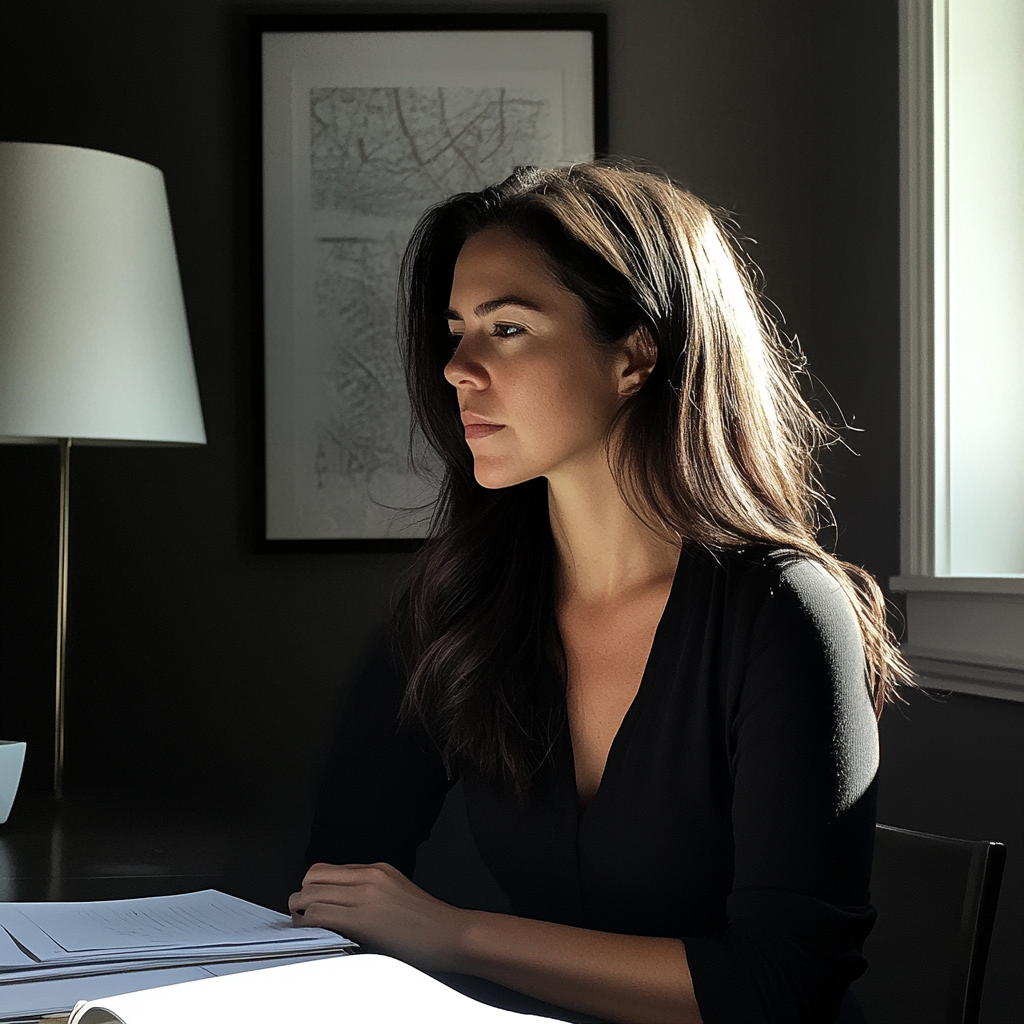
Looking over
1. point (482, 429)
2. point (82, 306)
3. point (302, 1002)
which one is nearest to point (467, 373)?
point (482, 429)

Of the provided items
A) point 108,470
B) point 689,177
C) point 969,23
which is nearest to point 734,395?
point 969,23

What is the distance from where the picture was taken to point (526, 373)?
119 cm

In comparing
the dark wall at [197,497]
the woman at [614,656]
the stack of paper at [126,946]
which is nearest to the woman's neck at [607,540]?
the woman at [614,656]

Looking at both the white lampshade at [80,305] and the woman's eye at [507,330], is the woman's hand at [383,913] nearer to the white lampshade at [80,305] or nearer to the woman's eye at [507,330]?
the woman's eye at [507,330]

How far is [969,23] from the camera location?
1.91 m

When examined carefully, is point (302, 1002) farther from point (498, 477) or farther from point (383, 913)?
point (498, 477)

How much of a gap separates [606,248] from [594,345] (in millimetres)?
97

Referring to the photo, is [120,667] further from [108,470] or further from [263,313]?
[263,313]

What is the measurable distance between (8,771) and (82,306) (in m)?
0.67

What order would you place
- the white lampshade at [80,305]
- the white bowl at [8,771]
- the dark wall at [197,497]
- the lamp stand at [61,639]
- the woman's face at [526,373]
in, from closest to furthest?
the woman's face at [526,373]
the white bowl at [8,771]
the white lampshade at [80,305]
the lamp stand at [61,639]
the dark wall at [197,497]

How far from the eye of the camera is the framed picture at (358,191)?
2.28 meters

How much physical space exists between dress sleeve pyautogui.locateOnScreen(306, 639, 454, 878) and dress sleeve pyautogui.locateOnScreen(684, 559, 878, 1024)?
374 millimetres

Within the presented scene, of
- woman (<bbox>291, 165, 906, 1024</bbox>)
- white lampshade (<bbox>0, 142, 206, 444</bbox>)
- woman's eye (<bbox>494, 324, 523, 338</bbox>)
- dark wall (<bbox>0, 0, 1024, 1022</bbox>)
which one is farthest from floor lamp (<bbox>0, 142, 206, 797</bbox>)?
woman's eye (<bbox>494, 324, 523, 338</bbox>)

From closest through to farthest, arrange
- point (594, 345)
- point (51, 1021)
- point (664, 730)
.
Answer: point (51, 1021) → point (664, 730) → point (594, 345)
